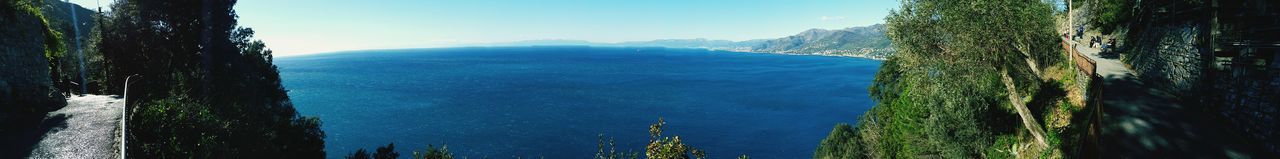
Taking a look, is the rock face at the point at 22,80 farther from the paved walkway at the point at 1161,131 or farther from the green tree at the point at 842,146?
the green tree at the point at 842,146

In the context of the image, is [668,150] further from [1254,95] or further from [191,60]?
[191,60]

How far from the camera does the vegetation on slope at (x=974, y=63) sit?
2386cm

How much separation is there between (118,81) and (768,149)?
6036 centimetres

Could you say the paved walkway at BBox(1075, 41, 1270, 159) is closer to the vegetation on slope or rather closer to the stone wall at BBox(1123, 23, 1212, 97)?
the stone wall at BBox(1123, 23, 1212, 97)

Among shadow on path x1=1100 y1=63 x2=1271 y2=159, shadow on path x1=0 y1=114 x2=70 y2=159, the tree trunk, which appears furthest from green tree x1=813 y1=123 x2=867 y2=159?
shadow on path x1=0 y1=114 x2=70 y2=159

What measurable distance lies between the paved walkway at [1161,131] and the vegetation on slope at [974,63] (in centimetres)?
466

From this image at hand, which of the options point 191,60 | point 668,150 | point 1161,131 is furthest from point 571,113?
point 1161,131

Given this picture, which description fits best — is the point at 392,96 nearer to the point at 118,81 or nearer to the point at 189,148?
the point at 118,81

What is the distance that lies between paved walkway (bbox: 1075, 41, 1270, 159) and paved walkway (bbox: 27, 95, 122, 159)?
28719 mm

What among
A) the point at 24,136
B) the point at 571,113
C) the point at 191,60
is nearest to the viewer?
the point at 24,136

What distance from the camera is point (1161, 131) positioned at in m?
15.5

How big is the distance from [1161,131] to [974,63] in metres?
8.84

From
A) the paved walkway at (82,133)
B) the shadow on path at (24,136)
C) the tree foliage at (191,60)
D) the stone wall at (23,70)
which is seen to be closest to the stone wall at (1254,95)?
the paved walkway at (82,133)

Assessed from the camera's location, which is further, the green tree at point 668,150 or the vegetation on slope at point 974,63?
the vegetation on slope at point 974,63
